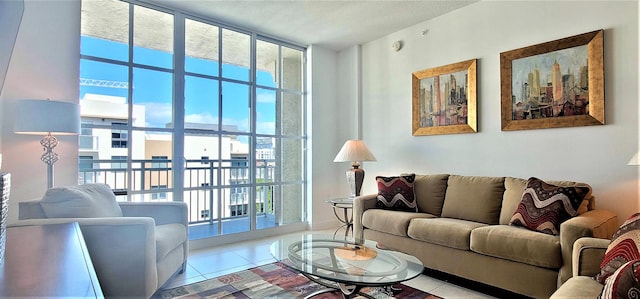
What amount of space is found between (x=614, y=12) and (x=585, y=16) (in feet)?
0.59

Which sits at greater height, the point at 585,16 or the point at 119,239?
the point at 585,16

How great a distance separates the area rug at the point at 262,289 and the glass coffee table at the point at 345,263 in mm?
250

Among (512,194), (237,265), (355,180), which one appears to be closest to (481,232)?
(512,194)

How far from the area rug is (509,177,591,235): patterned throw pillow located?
0.89 metres

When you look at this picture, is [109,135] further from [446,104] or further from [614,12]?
[614,12]

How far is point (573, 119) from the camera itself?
A: 2738 millimetres

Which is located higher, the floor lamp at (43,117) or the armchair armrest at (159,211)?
the floor lamp at (43,117)

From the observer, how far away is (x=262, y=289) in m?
2.52

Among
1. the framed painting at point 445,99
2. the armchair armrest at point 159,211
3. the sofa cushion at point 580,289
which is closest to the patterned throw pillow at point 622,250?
the sofa cushion at point 580,289

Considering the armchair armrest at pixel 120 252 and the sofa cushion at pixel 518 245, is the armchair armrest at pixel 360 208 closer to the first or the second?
the sofa cushion at pixel 518 245

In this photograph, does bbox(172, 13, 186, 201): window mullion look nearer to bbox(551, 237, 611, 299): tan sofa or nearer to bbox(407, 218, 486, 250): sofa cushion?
bbox(407, 218, 486, 250): sofa cushion

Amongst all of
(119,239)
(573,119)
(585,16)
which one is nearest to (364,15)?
(585,16)

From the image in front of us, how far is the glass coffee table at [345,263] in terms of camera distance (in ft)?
5.97

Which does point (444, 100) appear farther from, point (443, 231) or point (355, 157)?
point (443, 231)
